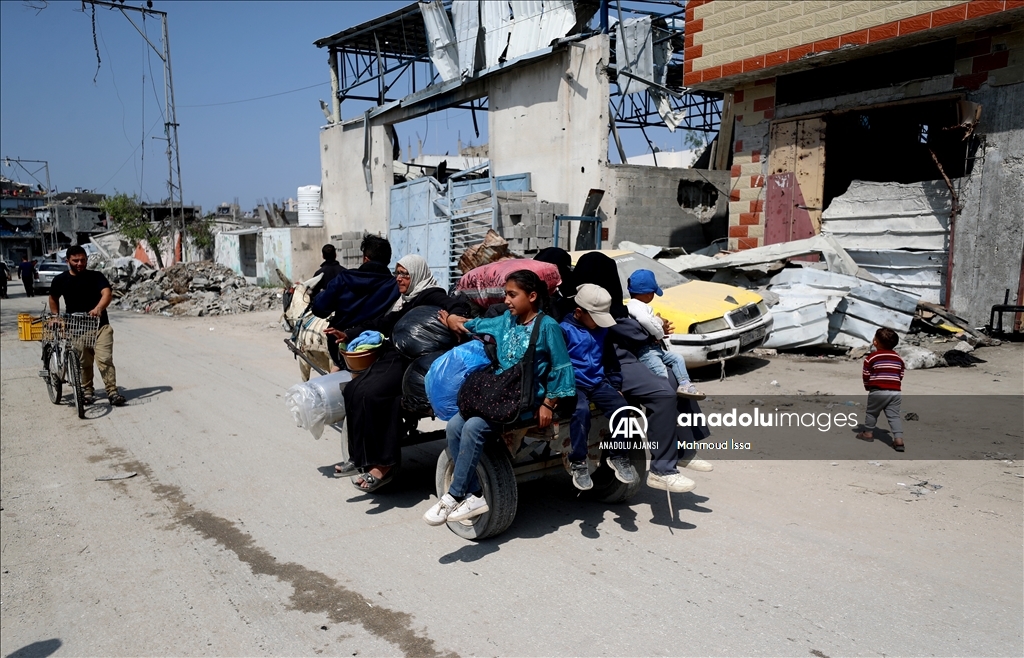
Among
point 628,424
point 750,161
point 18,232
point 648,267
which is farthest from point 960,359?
point 18,232

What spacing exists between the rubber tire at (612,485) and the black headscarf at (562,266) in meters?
1.12

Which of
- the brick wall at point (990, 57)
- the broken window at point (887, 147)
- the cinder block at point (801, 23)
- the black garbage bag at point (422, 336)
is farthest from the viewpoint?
the broken window at point (887, 147)

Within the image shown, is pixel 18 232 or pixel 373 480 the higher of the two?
pixel 18 232

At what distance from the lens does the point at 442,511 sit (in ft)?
12.9

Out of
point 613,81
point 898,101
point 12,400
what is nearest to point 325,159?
point 613,81

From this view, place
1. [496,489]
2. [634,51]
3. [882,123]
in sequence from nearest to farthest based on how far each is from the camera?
1. [496,489]
2. [882,123]
3. [634,51]

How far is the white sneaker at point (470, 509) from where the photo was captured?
3832 mm

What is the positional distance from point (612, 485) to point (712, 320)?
4.58 m

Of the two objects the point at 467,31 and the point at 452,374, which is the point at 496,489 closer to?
the point at 452,374

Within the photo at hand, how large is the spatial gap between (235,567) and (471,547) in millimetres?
1386

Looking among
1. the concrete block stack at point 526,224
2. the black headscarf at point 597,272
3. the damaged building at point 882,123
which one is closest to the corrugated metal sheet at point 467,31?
the concrete block stack at point 526,224

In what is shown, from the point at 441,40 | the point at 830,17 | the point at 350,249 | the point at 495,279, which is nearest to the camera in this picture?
the point at 495,279

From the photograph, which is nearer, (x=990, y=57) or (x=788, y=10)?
(x=990, y=57)

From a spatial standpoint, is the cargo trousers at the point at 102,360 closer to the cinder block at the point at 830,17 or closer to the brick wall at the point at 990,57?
the cinder block at the point at 830,17
